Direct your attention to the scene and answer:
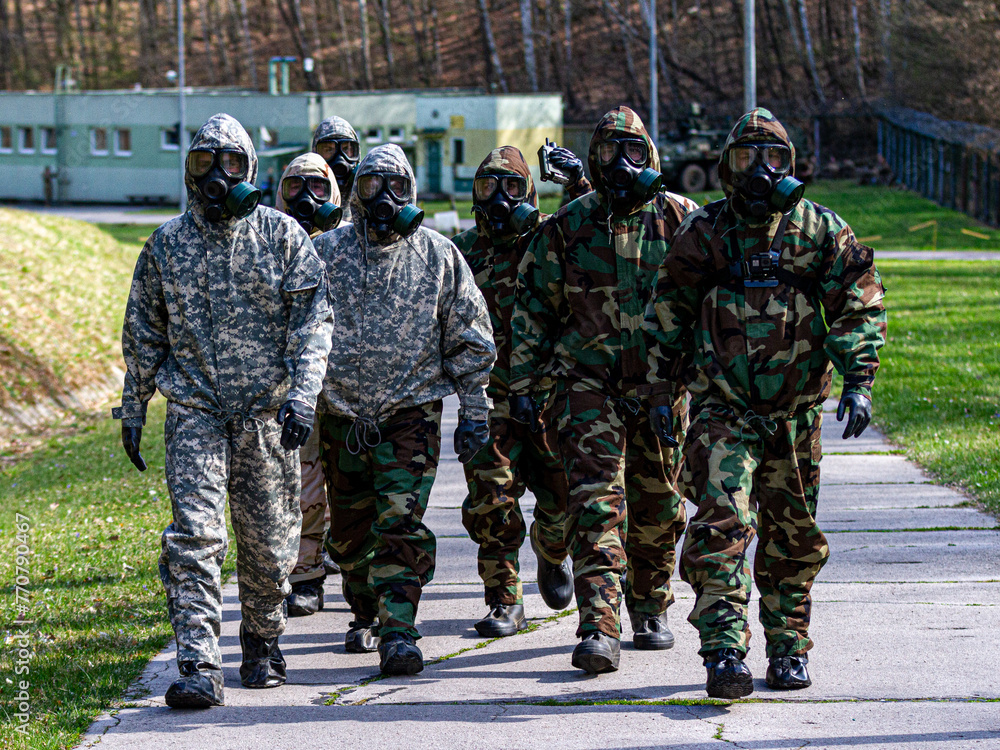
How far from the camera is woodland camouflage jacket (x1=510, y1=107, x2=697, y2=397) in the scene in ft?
19.4

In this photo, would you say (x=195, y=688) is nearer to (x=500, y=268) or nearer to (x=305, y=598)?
(x=305, y=598)

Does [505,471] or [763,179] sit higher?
[763,179]

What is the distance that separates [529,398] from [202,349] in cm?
158

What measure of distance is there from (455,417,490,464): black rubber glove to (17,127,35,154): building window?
5210cm

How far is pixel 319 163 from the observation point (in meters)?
7.58

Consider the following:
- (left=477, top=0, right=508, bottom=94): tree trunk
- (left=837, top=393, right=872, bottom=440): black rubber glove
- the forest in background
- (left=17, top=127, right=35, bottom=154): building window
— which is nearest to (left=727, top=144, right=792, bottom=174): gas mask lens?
(left=837, top=393, right=872, bottom=440): black rubber glove

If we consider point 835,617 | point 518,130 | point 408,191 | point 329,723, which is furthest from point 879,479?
point 518,130

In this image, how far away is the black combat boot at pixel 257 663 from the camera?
5.56 metres

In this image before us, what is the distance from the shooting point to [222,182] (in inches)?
213

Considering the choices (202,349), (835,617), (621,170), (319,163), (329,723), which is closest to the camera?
(329,723)

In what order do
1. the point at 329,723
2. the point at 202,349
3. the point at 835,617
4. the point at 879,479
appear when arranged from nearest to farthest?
the point at 329,723, the point at 202,349, the point at 835,617, the point at 879,479

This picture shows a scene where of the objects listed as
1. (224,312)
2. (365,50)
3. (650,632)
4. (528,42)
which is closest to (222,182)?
(224,312)

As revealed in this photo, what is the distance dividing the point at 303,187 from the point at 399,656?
2.99m

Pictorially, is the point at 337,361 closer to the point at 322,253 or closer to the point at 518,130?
the point at 322,253
